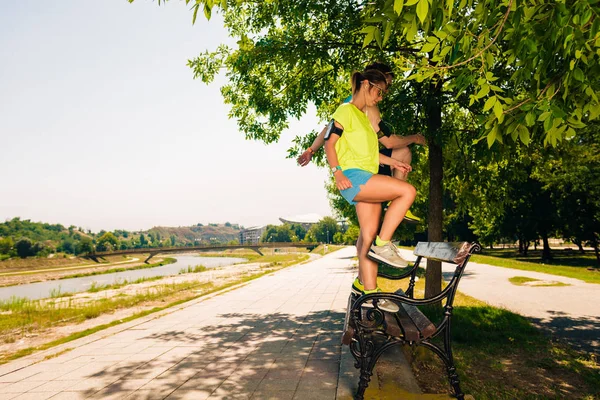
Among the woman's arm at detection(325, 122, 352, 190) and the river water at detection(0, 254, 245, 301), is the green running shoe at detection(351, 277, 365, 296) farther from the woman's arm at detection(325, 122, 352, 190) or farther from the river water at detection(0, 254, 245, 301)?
the river water at detection(0, 254, 245, 301)

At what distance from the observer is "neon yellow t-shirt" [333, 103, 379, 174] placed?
253 cm

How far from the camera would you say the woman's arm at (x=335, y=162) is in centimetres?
243

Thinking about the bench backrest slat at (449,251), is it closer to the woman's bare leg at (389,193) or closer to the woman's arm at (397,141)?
the woman's bare leg at (389,193)

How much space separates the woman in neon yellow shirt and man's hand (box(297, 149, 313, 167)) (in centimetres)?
38

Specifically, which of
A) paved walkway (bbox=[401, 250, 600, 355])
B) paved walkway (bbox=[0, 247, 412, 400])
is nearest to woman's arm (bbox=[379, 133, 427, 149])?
paved walkway (bbox=[0, 247, 412, 400])

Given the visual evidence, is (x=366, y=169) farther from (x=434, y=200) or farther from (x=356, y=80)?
(x=434, y=200)

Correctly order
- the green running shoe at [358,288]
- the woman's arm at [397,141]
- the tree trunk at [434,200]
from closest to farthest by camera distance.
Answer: the woman's arm at [397,141] < the green running shoe at [358,288] < the tree trunk at [434,200]

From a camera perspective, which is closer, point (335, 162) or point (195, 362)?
point (335, 162)

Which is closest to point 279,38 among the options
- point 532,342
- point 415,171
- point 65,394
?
point 415,171

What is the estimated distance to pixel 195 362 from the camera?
526cm

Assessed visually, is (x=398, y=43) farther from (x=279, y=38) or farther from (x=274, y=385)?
(x=274, y=385)

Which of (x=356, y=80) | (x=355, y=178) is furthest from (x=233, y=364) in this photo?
(x=356, y=80)

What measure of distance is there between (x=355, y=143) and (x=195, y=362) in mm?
3991

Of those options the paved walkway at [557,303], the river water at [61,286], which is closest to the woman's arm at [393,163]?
the paved walkway at [557,303]
